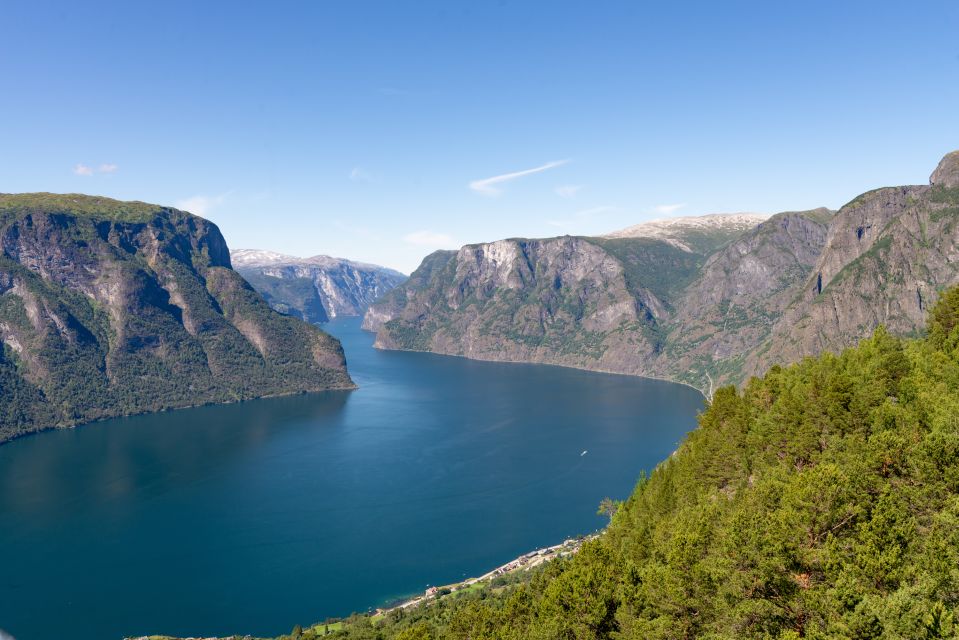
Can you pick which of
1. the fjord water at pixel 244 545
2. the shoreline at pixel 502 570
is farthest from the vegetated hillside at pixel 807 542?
the fjord water at pixel 244 545

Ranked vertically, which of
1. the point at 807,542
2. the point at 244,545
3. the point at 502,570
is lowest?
the point at 502,570

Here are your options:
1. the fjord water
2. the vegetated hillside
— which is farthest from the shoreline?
the vegetated hillside

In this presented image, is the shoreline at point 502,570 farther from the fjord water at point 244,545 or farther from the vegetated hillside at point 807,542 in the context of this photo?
the vegetated hillside at point 807,542

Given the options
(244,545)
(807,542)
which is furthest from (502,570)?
(807,542)

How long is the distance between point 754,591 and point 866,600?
7073 millimetres

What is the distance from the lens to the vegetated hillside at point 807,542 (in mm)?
32125

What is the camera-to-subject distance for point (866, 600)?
1196 inches

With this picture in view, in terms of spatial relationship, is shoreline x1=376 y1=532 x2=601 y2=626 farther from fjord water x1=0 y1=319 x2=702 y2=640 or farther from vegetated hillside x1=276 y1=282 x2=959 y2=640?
vegetated hillside x1=276 y1=282 x2=959 y2=640

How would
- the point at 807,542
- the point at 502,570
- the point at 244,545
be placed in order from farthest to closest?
1. the point at 244,545
2. the point at 502,570
3. the point at 807,542

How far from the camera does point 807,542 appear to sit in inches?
1451

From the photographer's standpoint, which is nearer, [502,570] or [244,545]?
[502,570]

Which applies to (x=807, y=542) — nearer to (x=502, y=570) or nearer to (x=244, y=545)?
(x=502, y=570)

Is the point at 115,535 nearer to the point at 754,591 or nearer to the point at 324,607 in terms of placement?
the point at 324,607

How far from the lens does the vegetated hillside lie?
32.1 metres
